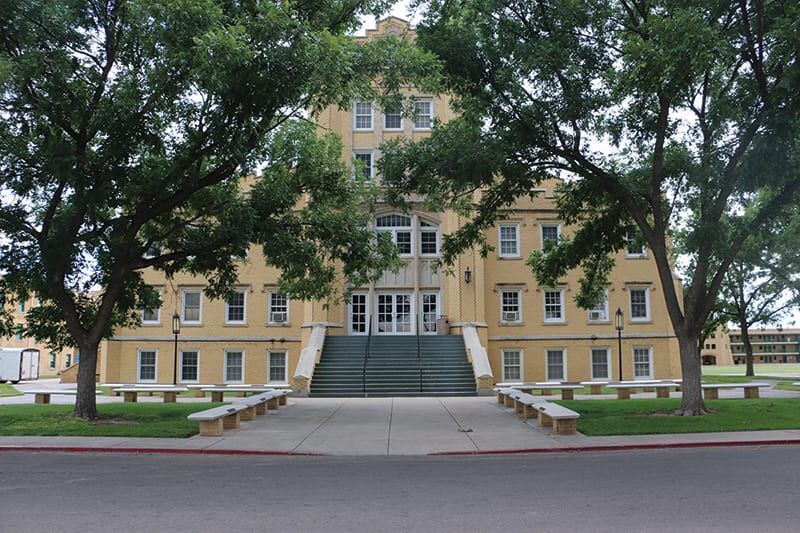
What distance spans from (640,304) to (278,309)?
59.7 ft

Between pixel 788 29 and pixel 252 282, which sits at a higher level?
pixel 788 29

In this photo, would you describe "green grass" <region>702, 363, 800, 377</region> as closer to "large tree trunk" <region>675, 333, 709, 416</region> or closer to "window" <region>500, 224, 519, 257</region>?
"window" <region>500, 224, 519, 257</region>

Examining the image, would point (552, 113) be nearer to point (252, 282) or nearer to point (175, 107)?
point (175, 107)

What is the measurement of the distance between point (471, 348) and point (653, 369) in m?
11.1

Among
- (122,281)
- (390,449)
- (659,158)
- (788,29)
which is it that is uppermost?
(788,29)

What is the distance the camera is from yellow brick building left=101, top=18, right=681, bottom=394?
3269 centimetres

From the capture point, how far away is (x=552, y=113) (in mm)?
16734

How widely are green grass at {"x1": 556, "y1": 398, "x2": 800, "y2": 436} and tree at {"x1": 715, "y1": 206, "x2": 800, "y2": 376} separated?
46.9 ft

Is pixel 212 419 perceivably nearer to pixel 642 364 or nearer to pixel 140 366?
pixel 140 366

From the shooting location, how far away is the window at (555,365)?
3331 centimetres

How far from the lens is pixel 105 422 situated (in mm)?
16469

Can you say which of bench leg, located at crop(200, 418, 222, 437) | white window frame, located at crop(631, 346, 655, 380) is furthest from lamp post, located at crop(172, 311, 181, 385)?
white window frame, located at crop(631, 346, 655, 380)

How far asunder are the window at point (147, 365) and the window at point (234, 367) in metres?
3.65

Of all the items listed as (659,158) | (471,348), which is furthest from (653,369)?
(659,158)
